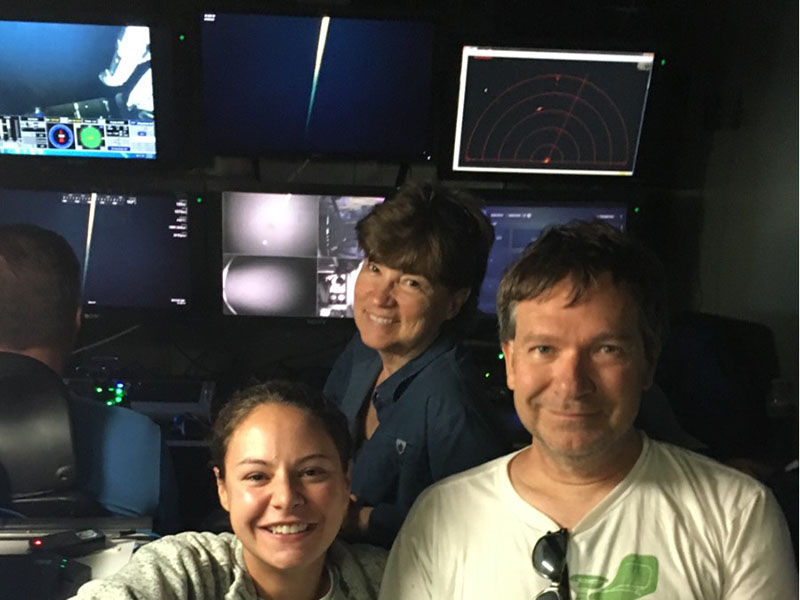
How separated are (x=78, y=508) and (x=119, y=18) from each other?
1075 mm

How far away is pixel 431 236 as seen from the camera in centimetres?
138

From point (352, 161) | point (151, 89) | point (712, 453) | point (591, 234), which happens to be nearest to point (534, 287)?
point (591, 234)

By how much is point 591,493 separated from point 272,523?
45 cm

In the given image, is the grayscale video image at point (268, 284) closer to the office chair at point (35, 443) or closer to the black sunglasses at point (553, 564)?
the office chair at point (35, 443)

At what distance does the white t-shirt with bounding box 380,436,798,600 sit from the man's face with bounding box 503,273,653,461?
92 mm

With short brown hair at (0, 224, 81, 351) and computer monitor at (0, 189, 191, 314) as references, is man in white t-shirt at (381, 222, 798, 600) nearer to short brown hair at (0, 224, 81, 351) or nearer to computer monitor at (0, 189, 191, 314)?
short brown hair at (0, 224, 81, 351)

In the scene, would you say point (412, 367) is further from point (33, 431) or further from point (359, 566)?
point (33, 431)

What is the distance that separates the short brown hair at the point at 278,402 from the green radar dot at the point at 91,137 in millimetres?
1013

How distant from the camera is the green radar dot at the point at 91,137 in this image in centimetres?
195

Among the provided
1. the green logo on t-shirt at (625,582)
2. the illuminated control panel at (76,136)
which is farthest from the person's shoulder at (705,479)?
the illuminated control panel at (76,136)

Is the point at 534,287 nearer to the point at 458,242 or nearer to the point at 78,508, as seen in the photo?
the point at 458,242

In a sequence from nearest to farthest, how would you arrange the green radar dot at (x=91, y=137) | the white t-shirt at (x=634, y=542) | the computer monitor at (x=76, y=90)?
the white t-shirt at (x=634, y=542) → the computer monitor at (x=76, y=90) → the green radar dot at (x=91, y=137)

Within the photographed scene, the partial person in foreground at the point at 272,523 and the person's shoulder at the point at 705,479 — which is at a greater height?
the person's shoulder at the point at 705,479

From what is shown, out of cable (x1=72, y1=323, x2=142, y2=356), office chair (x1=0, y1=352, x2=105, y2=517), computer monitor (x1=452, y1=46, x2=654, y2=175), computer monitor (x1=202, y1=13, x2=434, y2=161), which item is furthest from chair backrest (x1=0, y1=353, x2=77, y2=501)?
computer monitor (x1=452, y1=46, x2=654, y2=175)
